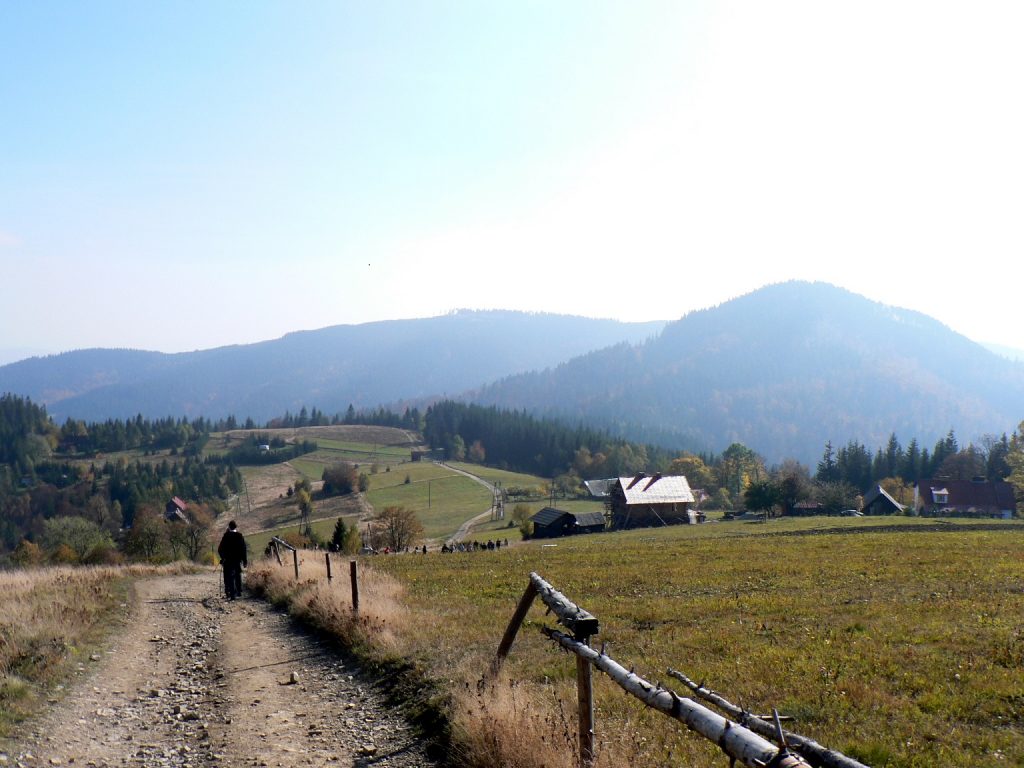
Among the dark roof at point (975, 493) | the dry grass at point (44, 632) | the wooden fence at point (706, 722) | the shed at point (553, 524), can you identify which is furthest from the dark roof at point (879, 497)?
the wooden fence at point (706, 722)

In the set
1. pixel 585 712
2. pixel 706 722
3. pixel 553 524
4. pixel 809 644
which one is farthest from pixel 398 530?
pixel 706 722

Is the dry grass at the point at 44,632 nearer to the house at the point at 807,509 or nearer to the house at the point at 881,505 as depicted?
the house at the point at 807,509

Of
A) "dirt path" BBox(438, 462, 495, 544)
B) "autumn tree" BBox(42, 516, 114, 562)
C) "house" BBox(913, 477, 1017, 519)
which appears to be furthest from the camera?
"house" BBox(913, 477, 1017, 519)

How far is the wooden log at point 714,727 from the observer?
4.11m

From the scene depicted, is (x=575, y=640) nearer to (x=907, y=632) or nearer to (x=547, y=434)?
(x=907, y=632)

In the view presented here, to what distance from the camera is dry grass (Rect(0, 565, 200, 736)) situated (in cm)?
945

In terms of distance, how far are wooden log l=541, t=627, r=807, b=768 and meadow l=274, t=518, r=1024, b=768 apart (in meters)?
0.99

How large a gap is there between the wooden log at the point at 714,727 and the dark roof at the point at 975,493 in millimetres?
118977

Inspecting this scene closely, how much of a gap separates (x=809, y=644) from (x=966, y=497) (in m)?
112

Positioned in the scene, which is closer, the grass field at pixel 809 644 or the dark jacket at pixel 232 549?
the grass field at pixel 809 644

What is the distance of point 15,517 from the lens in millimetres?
141875

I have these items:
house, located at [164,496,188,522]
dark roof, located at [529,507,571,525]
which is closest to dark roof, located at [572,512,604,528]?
dark roof, located at [529,507,571,525]

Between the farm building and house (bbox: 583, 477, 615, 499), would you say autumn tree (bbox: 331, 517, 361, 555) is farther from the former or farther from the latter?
house (bbox: 583, 477, 615, 499)

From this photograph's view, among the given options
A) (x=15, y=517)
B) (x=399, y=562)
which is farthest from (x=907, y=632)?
(x=15, y=517)
